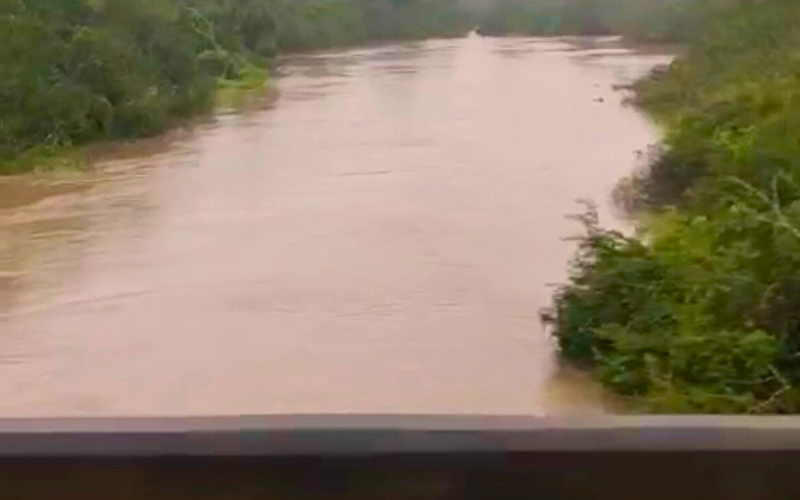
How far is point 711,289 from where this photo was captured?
9711 millimetres

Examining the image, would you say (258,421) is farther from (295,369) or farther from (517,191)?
(517,191)

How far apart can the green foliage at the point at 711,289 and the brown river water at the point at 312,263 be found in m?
0.58

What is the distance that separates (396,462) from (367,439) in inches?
2.2

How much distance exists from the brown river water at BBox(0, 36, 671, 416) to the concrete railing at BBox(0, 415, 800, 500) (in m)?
7.23

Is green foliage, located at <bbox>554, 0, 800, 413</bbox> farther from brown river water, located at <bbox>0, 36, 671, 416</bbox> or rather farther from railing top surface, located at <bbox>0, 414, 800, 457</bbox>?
railing top surface, located at <bbox>0, 414, 800, 457</bbox>

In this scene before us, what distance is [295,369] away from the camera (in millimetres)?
10758

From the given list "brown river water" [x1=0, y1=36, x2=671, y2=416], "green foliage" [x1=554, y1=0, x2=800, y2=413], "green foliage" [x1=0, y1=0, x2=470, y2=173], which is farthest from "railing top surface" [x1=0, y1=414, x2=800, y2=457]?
"green foliage" [x1=0, y1=0, x2=470, y2=173]

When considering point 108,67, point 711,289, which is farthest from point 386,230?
point 108,67

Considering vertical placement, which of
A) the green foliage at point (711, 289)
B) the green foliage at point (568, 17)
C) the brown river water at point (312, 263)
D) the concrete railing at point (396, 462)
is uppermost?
the concrete railing at point (396, 462)

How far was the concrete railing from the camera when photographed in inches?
81.0

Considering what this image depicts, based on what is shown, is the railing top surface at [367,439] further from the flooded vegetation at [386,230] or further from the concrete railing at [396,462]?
the flooded vegetation at [386,230]

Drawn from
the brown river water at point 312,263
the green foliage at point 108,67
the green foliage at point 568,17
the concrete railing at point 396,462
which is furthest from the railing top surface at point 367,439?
the green foliage at point 568,17

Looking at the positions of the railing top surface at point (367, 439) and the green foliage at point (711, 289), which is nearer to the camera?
the railing top surface at point (367, 439)

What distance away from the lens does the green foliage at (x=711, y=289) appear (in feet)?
29.2
